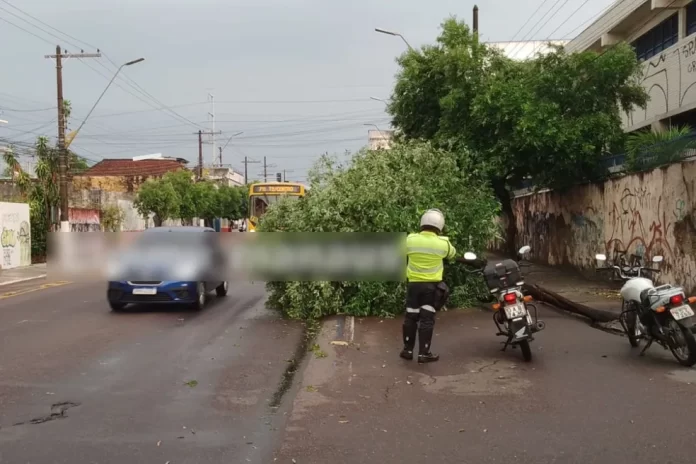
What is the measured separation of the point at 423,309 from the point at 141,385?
10.4 ft

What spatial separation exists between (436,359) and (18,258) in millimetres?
21963

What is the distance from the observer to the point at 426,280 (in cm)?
767

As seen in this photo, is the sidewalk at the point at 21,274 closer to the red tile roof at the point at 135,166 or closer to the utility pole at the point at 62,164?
the utility pole at the point at 62,164

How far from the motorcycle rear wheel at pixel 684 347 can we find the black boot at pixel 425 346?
100.0 inches

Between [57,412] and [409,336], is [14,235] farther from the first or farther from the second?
[409,336]

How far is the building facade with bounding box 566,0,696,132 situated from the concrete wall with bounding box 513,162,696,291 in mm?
3549

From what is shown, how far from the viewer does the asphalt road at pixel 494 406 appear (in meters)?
4.82

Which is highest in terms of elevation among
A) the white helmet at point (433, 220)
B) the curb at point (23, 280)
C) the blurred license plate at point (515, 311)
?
the white helmet at point (433, 220)

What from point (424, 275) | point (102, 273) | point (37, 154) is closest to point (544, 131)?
point (424, 275)

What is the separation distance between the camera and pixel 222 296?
15.0m

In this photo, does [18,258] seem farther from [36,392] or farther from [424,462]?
[424,462]

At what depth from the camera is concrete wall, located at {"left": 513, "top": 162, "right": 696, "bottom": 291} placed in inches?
458

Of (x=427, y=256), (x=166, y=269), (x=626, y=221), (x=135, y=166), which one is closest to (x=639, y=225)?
(x=626, y=221)

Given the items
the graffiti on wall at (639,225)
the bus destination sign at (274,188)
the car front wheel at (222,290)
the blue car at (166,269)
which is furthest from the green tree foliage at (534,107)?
the bus destination sign at (274,188)
